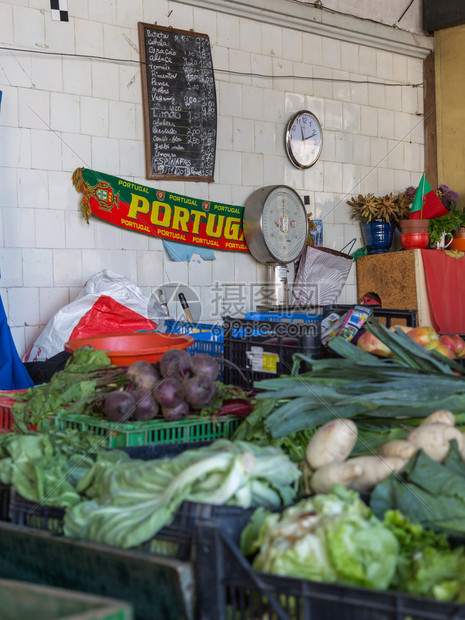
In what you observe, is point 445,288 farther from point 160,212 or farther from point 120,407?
point 120,407

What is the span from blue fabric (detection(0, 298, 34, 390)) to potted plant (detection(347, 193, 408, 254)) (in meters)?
3.22

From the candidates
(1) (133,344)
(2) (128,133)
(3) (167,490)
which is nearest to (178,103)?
(2) (128,133)

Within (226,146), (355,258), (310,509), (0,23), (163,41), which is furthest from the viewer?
(355,258)

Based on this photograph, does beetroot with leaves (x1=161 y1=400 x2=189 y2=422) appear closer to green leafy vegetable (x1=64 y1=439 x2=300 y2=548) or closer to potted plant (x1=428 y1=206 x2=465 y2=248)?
green leafy vegetable (x1=64 y1=439 x2=300 y2=548)

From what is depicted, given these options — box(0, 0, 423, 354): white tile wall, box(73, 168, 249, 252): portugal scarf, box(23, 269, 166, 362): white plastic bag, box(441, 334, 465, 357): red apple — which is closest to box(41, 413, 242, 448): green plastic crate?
box(441, 334, 465, 357): red apple

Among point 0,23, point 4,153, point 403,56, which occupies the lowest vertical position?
point 4,153

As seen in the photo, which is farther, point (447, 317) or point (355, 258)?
point (355, 258)

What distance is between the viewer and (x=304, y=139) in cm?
518

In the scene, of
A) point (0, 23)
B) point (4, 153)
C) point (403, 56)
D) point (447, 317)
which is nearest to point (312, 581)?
point (4, 153)

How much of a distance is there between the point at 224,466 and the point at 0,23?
11.3 ft

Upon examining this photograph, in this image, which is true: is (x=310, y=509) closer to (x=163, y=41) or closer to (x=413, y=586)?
(x=413, y=586)

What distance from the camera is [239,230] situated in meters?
4.84

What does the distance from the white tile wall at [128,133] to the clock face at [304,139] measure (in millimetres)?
77

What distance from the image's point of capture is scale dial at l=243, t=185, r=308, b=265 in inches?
184
